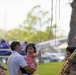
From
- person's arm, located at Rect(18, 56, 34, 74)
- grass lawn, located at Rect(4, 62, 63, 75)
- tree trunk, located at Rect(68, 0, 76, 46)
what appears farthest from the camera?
tree trunk, located at Rect(68, 0, 76, 46)

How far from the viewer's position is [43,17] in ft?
202

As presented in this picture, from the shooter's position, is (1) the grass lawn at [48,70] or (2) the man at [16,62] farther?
(1) the grass lawn at [48,70]

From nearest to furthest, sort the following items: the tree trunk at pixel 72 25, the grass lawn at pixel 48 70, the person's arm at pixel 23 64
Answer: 1. the person's arm at pixel 23 64
2. the grass lawn at pixel 48 70
3. the tree trunk at pixel 72 25

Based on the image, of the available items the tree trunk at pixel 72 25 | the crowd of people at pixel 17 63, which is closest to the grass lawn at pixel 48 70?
the tree trunk at pixel 72 25

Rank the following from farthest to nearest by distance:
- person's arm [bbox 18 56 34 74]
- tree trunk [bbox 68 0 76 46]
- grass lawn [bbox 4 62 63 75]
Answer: tree trunk [bbox 68 0 76 46]
grass lawn [bbox 4 62 63 75]
person's arm [bbox 18 56 34 74]

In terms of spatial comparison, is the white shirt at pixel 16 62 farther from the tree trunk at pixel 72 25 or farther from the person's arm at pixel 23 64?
the tree trunk at pixel 72 25

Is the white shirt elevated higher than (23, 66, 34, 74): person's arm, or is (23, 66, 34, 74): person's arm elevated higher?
the white shirt

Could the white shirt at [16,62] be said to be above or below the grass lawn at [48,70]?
above

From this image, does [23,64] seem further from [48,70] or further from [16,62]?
[48,70]

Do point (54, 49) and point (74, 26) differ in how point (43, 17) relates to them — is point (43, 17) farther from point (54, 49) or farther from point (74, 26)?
point (74, 26)

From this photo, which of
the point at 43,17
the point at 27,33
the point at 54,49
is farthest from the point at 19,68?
the point at 54,49

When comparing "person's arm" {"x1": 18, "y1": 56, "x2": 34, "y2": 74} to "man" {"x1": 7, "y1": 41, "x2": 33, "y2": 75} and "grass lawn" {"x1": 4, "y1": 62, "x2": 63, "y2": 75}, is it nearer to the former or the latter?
"man" {"x1": 7, "y1": 41, "x2": 33, "y2": 75}

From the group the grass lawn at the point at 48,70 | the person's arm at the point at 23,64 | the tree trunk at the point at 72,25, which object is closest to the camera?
the person's arm at the point at 23,64

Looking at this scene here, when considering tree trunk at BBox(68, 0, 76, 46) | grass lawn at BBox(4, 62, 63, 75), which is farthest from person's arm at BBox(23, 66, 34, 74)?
tree trunk at BBox(68, 0, 76, 46)
